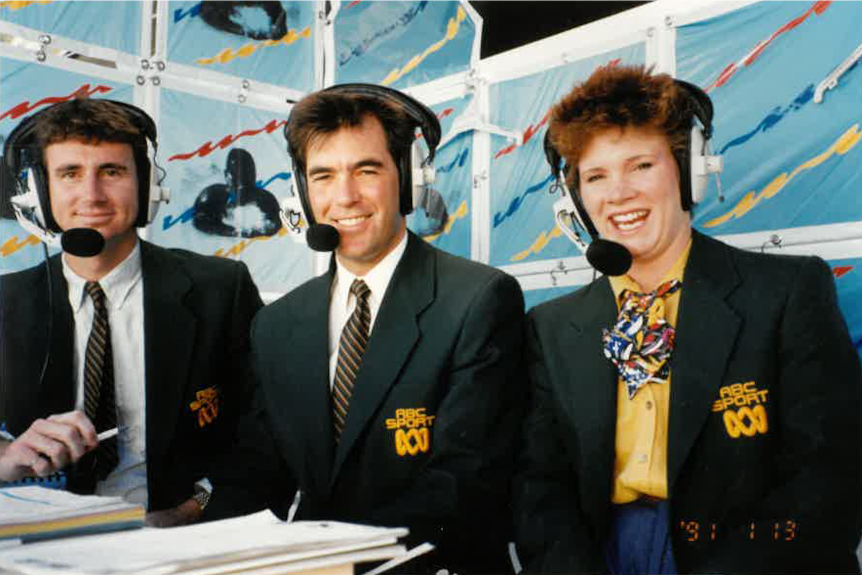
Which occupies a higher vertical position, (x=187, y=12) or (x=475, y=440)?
(x=187, y=12)

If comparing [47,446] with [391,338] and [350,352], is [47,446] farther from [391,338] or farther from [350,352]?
[391,338]

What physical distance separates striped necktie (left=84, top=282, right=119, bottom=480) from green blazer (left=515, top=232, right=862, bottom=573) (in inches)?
38.8

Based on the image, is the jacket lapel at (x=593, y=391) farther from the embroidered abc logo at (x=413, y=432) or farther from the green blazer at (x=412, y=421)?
the embroidered abc logo at (x=413, y=432)

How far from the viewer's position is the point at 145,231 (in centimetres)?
219

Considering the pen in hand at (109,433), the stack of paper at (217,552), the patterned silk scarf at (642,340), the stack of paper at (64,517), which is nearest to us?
the stack of paper at (217,552)

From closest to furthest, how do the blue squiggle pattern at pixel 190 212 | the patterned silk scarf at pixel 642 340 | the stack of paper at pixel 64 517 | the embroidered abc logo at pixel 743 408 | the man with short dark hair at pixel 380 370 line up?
the stack of paper at pixel 64 517, the embroidered abc logo at pixel 743 408, the patterned silk scarf at pixel 642 340, the man with short dark hair at pixel 380 370, the blue squiggle pattern at pixel 190 212

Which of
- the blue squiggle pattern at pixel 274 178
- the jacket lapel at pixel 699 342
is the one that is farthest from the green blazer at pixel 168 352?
the jacket lapel at pixel 699 342

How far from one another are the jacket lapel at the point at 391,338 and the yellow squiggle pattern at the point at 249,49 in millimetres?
781

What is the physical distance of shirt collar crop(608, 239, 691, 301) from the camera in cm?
179

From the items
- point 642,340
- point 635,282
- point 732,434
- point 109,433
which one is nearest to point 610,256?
point 635,282

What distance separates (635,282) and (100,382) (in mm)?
1302

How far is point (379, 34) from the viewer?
2.40m

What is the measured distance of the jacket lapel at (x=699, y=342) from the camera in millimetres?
1648

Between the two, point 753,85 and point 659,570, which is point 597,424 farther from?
point 753,85
